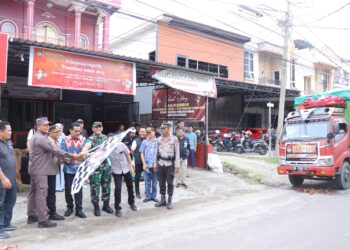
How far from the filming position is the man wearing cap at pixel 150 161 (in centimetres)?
830

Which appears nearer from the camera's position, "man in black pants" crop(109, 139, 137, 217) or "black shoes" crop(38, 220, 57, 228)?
"black shoes" crop(38, 220, 57, 228)

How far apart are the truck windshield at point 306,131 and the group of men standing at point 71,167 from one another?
4484 millimetres

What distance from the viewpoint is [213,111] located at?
2436 cm

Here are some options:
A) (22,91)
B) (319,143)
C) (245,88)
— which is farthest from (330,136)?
(22,91)

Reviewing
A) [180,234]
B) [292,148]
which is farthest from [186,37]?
[180,234]

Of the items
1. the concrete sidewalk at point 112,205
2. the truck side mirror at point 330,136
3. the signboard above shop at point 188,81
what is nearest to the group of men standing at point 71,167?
the concrete sidewalk at point 112,205

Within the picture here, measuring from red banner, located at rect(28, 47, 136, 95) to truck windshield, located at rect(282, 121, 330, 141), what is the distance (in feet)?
16.0

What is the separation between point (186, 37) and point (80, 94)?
27.6 feet

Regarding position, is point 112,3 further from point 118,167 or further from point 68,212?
point 68,212

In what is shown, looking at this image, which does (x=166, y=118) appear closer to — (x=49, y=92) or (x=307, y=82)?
(x=49, y=92)

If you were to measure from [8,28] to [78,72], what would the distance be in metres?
9.41

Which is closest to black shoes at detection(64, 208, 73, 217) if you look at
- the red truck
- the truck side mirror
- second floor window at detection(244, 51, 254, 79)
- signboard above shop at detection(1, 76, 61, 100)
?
the red truck

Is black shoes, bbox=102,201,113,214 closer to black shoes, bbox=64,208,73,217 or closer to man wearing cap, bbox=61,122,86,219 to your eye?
man wearing cap, bbox=61,122,86,219

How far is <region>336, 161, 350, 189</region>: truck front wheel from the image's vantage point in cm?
1015
